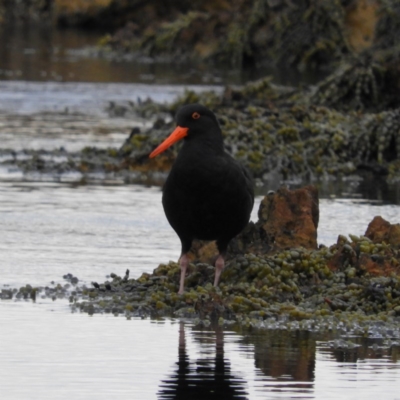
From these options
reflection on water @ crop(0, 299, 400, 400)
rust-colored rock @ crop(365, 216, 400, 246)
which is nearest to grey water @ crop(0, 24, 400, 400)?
reflection on water @ crop(0, 299, 400, 400)

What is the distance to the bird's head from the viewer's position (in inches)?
310

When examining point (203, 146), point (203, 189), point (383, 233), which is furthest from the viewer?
point (383, 233)

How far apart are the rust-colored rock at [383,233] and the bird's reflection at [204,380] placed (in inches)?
77.7

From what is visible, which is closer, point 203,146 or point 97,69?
point 203,146

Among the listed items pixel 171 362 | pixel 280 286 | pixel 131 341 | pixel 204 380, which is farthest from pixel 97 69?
pixel 204 380

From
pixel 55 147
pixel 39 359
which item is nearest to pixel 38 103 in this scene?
pixel 55 147

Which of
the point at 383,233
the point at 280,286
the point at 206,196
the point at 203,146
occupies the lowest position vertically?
the point at 280,286

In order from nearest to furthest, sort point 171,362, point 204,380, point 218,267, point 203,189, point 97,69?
point 204,380, point 171,362, point 203,189, point 218,267, point 97,69

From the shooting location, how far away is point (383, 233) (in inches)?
324

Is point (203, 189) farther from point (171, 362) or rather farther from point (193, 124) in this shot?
point (171, 362)

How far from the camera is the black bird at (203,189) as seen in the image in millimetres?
7605

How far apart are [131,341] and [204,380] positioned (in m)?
0.84

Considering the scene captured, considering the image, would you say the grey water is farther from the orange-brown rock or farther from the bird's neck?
the bird's neck

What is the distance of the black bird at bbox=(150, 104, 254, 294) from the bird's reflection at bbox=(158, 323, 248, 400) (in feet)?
4.14
